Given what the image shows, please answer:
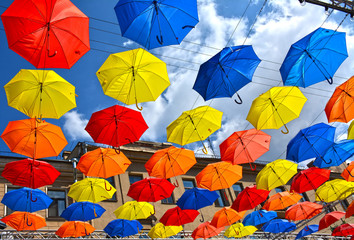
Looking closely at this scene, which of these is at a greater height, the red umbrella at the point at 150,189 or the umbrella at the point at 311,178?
the red umbrella at the point at 150,189

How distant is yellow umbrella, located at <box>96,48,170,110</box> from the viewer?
699 cm

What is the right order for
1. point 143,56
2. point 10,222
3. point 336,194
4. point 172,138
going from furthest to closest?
point 336,194 → point 10,222 → point 172,138 → point 143,56

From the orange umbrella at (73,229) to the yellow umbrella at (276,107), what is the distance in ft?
25.9

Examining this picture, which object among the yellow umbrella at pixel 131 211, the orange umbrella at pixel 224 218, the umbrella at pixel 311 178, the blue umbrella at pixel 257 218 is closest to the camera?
the yellow umbrella at pixel 131 211

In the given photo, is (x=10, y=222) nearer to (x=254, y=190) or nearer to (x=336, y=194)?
(x=254, y=190)

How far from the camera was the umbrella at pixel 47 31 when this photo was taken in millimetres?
5180

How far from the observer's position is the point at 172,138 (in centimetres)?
965

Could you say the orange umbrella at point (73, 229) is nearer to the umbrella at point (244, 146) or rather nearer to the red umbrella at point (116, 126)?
the red umbrella at point (116, 126)

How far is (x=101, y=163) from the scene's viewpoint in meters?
9.91

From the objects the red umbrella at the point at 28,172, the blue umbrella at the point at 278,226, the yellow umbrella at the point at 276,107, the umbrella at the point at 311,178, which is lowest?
the blue umbrella at the point at 278,226

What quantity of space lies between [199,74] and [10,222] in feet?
29.0

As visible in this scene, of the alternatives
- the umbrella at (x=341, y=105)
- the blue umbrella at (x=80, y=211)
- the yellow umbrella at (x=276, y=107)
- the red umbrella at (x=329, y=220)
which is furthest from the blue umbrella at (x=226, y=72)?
the red umbrella at (x=329, y=220)

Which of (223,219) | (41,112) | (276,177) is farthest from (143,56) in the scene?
(223,219)

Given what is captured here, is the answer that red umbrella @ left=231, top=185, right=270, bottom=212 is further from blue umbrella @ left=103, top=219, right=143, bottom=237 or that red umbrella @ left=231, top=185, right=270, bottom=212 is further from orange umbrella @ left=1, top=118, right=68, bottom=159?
orange umbrella @ left=1, top=118, right=68, bottom=159
